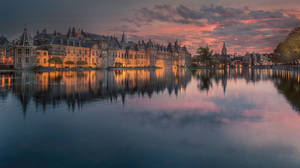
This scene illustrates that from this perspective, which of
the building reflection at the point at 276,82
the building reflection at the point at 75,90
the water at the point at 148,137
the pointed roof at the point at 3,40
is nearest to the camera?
the water at the point at 148,137

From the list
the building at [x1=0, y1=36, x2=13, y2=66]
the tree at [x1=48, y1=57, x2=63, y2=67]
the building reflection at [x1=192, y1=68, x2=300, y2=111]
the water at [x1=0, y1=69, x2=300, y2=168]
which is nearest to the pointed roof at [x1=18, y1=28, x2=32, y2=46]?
the tree at [x1=48, y1=57, x2=63, y2=67]

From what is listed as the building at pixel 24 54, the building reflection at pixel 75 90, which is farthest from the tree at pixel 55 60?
the building reflection at pixel 75 90

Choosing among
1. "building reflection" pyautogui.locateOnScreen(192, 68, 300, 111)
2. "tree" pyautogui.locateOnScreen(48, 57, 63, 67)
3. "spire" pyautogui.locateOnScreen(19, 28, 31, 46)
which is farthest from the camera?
"spire" pyautogui.locateOnScreen(19, 28, 31, 46)

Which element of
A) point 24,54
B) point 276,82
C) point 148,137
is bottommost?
point 148,137

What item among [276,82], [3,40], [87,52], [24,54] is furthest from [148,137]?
[3,40]

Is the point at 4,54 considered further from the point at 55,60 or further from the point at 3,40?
the point at 55,60

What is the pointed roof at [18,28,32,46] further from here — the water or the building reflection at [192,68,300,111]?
the water

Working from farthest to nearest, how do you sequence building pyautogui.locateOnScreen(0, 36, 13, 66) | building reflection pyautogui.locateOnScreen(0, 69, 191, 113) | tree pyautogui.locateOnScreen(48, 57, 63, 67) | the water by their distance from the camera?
building pyautogui.locateOnScreen(0, 36, 13, 66) < tree pyautogui.locateOnScreen(48, 57, 63, 67) < building reflection pyautogui.locateOnScreen(0, 69, 191, 113) < the water

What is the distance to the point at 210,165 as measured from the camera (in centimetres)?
498

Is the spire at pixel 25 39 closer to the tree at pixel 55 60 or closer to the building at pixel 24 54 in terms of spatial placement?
the building at pixel 24 54

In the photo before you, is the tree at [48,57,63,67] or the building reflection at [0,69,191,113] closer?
the building reflection at [0,69,191,113]

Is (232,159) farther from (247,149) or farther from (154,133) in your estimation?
(154,133)

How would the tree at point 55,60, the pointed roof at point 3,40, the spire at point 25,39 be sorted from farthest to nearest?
the pointed roof at point 3,40 → the spire at point 25,39 → the tree at point 55,60

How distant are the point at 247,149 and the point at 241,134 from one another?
1.29 meters
